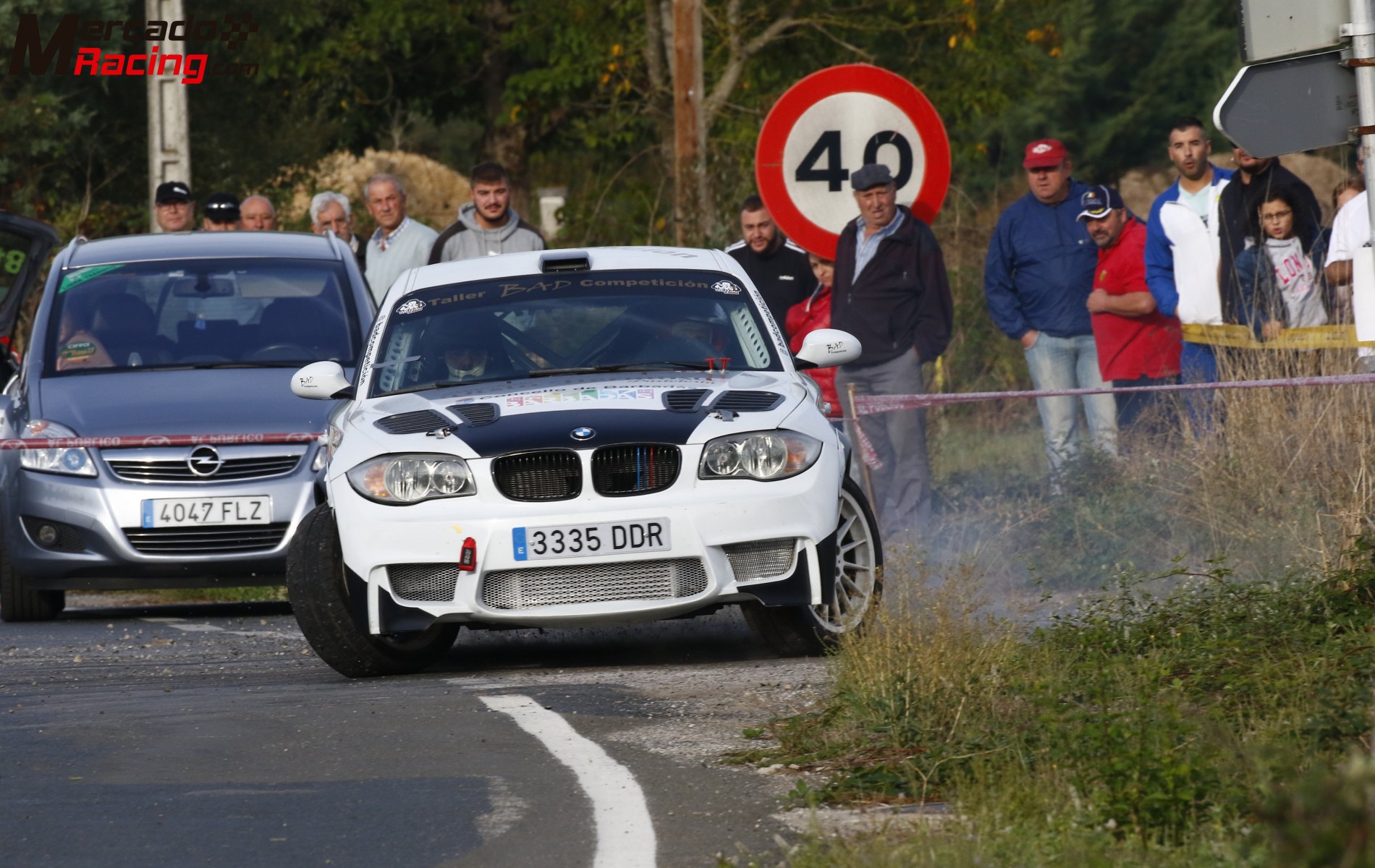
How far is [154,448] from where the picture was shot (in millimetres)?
12273

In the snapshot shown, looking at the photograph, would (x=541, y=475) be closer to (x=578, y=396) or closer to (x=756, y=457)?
(x=578, y=396)

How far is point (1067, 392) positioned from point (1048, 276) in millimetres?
2472

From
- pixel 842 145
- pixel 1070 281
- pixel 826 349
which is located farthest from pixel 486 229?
pixel 826 349

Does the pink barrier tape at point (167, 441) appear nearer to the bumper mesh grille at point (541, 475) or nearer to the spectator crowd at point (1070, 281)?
the spectator crowd at point (1070, 281)

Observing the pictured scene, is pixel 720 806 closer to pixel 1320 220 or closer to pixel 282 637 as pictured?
pixel 282 637

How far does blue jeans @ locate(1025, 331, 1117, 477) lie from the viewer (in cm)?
1266

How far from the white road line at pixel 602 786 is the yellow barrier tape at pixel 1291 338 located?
4.99 meters

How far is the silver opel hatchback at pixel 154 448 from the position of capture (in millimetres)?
12273

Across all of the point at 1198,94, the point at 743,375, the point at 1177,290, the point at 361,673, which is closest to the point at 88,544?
the point at 361,673

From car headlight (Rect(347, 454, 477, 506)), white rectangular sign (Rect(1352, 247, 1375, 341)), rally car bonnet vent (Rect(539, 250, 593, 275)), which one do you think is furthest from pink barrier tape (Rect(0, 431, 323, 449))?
white rectangular sign (Rect(1352, 247, 1375, 341))

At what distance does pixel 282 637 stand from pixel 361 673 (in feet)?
7.38

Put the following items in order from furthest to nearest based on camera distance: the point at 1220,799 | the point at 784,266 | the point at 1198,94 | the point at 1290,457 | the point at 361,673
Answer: the point at 1198,94 → the point at 784,266 → the point at 1290,457 → the point at 361,673 → the point at 1220,799

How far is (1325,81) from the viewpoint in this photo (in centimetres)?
700

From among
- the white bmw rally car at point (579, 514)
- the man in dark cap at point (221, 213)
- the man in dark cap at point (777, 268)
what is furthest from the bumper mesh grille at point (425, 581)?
the man in dark cap at point (221, 213)
